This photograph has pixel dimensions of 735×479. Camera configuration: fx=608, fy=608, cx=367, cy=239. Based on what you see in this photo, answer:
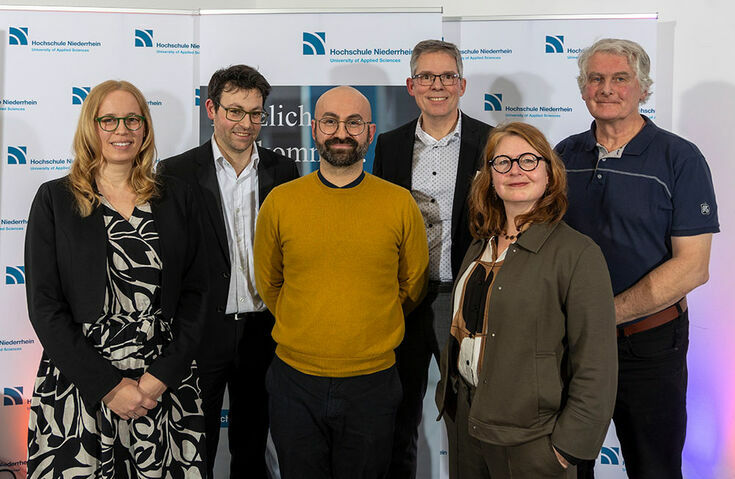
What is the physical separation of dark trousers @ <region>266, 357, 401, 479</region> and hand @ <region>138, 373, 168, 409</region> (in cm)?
42

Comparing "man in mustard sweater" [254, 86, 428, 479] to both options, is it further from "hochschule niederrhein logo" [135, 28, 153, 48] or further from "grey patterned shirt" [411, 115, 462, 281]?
"hochschule niederrhein logo" [135, 28, 153, 48]

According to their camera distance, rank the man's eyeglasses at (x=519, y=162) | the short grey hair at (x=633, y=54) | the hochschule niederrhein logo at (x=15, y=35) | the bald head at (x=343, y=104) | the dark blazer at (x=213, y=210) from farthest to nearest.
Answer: the hochschule niederrhein logo at (x=15, y=35) → the dark blazer at (x=213, y=210) → the short grey hair at (x=633, y=54) → the bald head at (x=343, y=104) → the man's eyeglasses at (x=519, y=162)

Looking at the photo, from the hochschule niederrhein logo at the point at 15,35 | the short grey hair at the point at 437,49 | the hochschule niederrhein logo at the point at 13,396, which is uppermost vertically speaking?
the hochschule niederrhein logo at the point at 15,35

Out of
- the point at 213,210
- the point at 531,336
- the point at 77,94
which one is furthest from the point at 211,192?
the point at 531,336

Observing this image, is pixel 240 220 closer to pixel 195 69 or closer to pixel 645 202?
pixel 195 69

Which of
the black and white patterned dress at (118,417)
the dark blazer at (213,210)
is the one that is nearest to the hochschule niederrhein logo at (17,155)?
the dark blazer at (213,210)

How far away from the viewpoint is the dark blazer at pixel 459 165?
2.80 meters

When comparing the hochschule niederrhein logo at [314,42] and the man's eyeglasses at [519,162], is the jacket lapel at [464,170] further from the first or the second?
the hochschule niederrhein logo at [314,42]

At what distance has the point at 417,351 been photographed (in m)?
2.83

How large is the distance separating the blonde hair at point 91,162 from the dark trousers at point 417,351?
129 cm

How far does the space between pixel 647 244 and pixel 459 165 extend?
0.89 m

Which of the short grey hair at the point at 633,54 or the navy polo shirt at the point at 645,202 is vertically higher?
the short grey hair at the point at 633,54

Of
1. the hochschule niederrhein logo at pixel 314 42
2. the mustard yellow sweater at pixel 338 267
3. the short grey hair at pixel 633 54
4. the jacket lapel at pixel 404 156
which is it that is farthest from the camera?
the hochschule niederrhein logo at pixel 314 42

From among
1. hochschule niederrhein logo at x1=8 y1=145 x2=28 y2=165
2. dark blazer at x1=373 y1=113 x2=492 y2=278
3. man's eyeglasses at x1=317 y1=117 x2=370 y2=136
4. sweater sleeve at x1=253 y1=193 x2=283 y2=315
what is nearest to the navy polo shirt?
dark blazer at x1=373 y1=113 x2=492 y2=278
